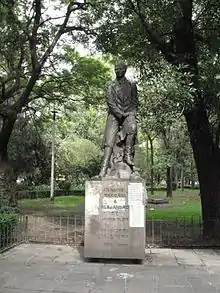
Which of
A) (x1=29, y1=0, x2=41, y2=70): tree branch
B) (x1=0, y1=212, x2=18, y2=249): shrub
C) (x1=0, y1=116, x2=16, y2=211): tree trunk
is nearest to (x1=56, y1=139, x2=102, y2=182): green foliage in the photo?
(x1=0, y1=116, x2=16, y2=211): tree trunk

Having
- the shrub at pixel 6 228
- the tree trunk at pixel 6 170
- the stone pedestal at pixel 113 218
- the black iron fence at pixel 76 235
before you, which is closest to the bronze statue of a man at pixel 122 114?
the stone pedestal at pixel 113 218

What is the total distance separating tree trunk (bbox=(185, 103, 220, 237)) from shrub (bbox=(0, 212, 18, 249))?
5.17 m

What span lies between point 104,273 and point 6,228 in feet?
10.3

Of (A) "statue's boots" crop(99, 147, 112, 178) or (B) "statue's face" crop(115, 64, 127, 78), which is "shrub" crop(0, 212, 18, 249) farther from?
(B) "statue's face" crop(115, 64, 127, 78)

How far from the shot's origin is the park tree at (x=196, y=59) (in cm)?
1159

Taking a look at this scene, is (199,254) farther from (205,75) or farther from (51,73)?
(51,73)

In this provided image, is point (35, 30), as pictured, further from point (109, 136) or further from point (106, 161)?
point (106, 161)

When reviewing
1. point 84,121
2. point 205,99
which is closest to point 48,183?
point 84,121

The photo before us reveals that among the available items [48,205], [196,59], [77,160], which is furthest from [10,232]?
[77,160]

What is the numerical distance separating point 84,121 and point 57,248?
4085 cm

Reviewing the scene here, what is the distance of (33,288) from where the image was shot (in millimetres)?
6992

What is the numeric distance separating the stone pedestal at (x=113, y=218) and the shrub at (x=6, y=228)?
2.08 metres

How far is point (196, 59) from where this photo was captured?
12445 millimetres

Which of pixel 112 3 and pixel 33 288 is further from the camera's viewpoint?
pixel 112 3
